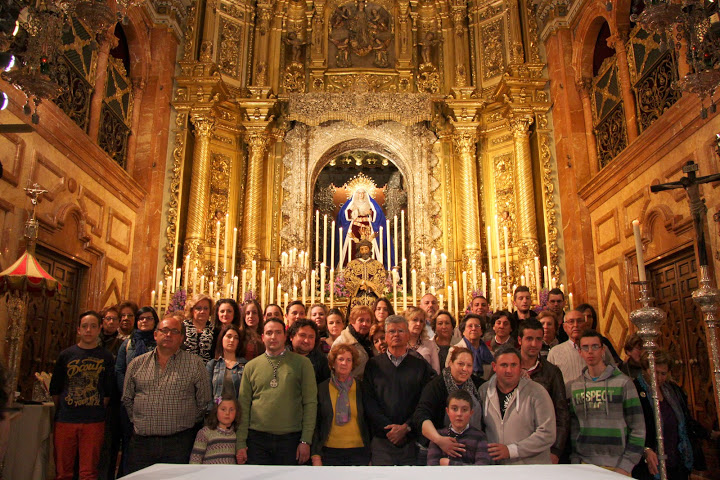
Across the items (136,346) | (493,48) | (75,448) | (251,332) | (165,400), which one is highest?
(493,48)

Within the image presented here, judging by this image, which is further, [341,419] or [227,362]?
[227,362]

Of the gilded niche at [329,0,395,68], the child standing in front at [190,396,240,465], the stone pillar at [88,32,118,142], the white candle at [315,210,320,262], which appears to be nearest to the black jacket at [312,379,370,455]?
the child standing in front at [190,396,240,465]

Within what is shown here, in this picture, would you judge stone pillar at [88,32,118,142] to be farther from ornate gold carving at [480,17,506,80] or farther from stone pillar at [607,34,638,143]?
stone pillar at [607,34,638,143]

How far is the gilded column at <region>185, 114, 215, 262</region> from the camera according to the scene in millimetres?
9141

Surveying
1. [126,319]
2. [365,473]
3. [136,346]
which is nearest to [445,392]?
[365,473]

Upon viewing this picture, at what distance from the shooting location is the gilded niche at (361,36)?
36.5 feet

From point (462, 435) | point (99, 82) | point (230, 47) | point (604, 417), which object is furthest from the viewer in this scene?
point (230, 47)

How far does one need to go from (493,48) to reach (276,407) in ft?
29.3

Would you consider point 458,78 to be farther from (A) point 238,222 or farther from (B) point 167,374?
(B) point 167,374

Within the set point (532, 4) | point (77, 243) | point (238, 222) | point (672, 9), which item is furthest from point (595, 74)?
point (77, 243)

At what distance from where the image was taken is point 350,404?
3992 millimetres

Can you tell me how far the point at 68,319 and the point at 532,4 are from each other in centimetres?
945

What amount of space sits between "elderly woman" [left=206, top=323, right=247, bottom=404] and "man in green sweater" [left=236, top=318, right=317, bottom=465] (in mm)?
215

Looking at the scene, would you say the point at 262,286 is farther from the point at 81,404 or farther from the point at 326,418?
the point at 326,418
